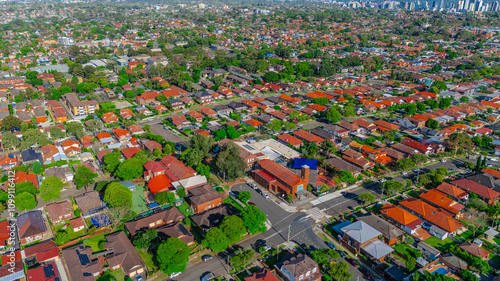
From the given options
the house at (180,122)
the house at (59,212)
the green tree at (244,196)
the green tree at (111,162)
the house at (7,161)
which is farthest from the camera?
the house at (180,122)

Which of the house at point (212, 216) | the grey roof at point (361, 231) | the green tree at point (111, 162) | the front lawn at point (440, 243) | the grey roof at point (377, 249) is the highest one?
the green tree at point (111, 162)

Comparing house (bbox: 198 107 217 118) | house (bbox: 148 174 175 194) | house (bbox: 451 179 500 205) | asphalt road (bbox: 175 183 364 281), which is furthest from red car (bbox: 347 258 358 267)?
house (bbox: 198 107 217 118)

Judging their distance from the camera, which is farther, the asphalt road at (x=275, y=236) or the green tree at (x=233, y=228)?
the green tree at (x=233, y=228)

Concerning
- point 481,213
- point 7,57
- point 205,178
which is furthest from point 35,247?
point 7,57

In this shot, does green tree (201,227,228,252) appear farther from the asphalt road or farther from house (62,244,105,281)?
house (62,244,105,281)

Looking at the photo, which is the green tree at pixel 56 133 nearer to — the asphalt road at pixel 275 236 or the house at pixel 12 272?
the house at pixel 12 272

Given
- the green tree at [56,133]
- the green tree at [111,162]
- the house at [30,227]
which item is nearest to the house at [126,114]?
the green tree at [56,133]

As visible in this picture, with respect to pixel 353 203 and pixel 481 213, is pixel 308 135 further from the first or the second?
pixel 481 213

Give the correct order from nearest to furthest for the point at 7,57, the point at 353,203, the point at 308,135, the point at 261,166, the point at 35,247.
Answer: the point at 35,247 → the point at 353,203 → the point at 261,166 → the point at 308,135 → the point at 7,57

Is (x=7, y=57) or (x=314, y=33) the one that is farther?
(x=314, y=33)
